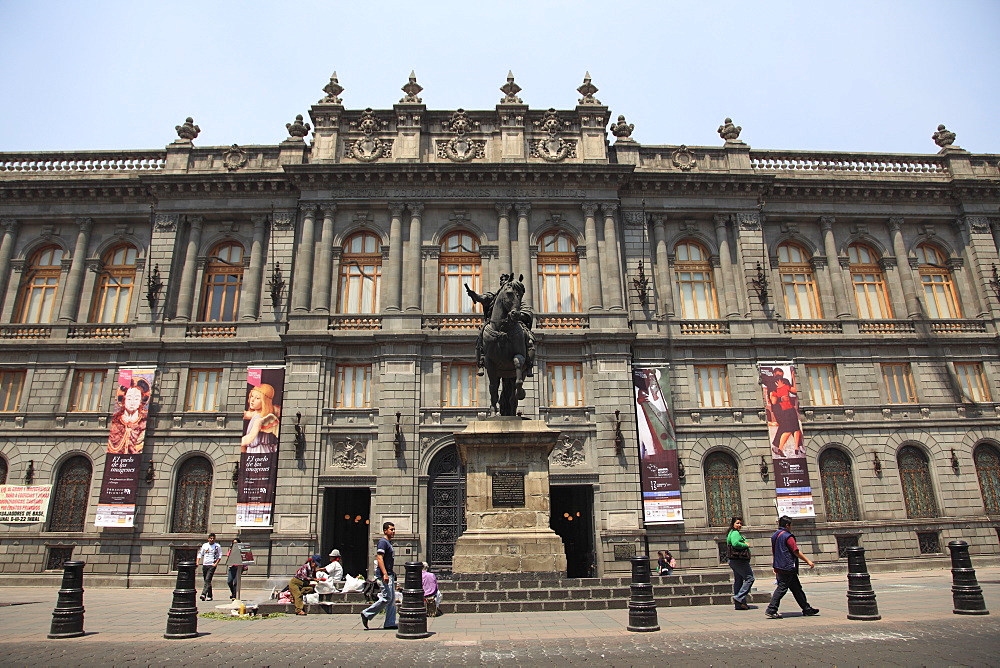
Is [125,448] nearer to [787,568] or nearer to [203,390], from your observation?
[203,390]

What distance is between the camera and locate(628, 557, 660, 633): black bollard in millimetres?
10500

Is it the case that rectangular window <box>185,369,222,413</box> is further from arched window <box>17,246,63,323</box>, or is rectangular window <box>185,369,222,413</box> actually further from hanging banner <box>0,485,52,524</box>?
arched window <box>17,246,63,323</box>

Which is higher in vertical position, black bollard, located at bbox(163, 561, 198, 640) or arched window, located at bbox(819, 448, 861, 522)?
arched window, located at bbox(819, 448, 861, 522)

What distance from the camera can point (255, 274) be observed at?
29.1 metres

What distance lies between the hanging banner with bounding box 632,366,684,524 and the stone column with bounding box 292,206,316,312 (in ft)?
49.6

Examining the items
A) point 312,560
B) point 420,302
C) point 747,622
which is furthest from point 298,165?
point 747,622

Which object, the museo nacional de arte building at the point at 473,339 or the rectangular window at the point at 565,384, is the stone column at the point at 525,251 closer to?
the museo nacional de arte building at the point at 473,339

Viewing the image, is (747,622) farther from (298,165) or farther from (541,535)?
(298,165)

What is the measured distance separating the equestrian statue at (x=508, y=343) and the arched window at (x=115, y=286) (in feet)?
72.6

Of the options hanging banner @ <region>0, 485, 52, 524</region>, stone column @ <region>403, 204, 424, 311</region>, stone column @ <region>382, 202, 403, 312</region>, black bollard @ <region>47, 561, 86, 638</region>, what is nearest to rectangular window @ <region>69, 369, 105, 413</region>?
hanging banner @ <region>0, 485, 52, 524</region>

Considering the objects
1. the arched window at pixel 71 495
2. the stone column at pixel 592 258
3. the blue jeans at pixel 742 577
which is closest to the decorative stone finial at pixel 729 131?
the stone column at pixel 592 258

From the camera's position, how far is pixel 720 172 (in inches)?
1201

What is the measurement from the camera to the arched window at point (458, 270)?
94.7 ft

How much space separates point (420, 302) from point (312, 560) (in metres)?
14.9
